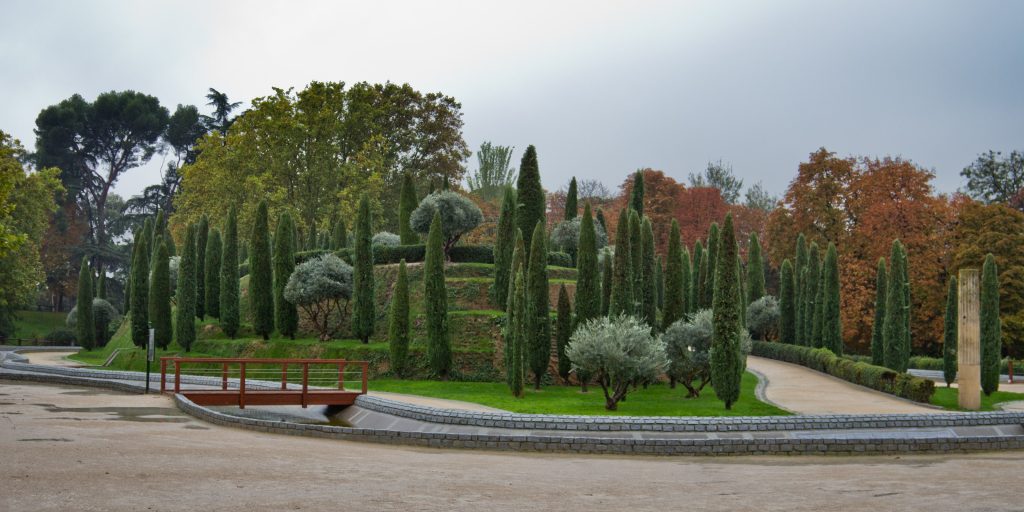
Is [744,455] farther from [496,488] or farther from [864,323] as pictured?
[864,323]

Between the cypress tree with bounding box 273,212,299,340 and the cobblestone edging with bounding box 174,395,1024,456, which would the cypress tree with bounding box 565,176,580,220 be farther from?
the cobblestone edging with bounding box 174,395,1024,456

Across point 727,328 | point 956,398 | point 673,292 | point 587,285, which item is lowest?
point 956,398

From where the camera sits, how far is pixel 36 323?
76.4 m

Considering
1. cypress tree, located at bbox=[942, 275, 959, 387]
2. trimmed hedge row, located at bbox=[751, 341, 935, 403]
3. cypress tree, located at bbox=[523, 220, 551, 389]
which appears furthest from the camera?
cypress tree, located at bbox=[942, 275, 959, 387]

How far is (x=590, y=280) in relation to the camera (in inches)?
1219

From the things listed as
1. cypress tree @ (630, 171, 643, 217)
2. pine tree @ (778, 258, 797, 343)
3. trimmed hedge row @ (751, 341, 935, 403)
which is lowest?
trimmed hedge row @ (751, 341, 935, 403)

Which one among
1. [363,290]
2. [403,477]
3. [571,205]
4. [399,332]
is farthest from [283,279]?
[403,477]

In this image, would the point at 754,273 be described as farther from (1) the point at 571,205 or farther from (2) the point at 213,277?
(2) the point at 213,277

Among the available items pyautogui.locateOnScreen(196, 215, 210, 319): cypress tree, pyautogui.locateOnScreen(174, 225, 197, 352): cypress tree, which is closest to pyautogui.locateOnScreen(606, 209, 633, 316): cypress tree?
pyautogui.locateOnScreen(174, 225, 197, 352): cypress tree

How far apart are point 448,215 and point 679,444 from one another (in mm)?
25879

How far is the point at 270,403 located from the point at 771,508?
1692 centimetres

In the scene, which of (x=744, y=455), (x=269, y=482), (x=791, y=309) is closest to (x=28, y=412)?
(x=269, y=482)

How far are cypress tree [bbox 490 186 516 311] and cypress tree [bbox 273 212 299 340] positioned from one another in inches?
366

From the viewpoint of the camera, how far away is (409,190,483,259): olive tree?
140 ft
